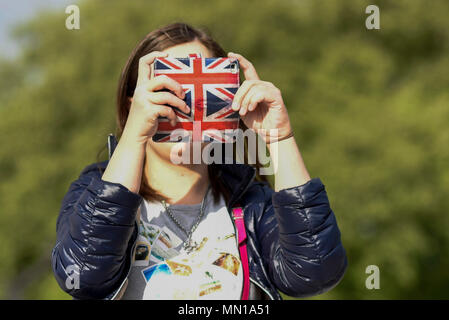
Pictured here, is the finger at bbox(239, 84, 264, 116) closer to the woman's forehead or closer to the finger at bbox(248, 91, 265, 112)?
the finger at bbox(248, 91, 265, 112)

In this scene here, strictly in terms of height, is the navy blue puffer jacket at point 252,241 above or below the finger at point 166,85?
below

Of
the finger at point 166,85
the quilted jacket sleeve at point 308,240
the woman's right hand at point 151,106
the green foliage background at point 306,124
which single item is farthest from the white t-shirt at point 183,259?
the green foliage background at point 306,124

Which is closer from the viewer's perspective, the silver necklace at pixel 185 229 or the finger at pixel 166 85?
the finger at pixel 166 85

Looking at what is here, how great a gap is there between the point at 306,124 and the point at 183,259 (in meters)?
7.07

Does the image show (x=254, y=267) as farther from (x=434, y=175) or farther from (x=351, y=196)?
(x=434, y=175)

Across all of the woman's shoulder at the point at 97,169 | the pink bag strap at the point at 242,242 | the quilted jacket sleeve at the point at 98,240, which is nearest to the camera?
the quilted jacket sleeve at the point at 98,240

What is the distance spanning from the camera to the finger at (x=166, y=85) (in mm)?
1284

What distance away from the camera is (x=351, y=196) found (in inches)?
295

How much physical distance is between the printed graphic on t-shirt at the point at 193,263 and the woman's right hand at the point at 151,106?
27 centimetres

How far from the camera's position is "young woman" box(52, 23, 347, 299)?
1283mm

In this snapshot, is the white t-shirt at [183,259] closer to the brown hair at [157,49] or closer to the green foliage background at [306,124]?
the brown hair at [157,49]

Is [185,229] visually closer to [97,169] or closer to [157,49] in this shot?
[97,169]

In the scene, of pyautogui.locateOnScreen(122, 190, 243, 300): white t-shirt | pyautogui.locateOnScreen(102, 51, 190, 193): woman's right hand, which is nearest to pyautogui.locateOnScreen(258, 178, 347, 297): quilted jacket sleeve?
pyautogui.locateOnScreen(122, 190, 243, 300): white t-shirt

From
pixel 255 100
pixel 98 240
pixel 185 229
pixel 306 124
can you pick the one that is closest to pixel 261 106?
pixel 255 100
